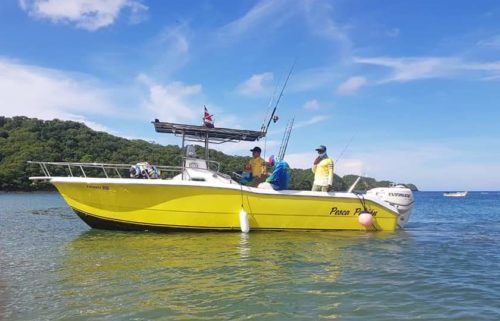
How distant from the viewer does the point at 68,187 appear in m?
12.9

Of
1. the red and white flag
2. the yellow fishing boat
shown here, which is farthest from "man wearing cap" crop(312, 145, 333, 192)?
the red and white flag

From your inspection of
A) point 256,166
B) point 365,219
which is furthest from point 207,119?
point 365,219

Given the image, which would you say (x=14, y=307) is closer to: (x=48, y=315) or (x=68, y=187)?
(x=48, y=315)

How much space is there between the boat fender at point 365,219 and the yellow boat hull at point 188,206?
2.61 feet

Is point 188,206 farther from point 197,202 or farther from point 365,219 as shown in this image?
point 365,219

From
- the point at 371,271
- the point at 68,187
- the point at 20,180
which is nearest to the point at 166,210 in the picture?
the point at 68,187

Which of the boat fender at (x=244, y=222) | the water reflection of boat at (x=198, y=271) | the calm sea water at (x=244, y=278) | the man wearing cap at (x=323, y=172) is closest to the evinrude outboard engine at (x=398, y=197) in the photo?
the man wearing cap at (x=323, y=172)

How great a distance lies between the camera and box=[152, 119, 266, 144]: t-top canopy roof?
13609 millimetres

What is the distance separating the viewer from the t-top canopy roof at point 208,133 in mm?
13609

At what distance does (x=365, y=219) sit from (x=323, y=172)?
1888 mm

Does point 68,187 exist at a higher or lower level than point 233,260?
higher

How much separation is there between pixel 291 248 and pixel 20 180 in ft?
242

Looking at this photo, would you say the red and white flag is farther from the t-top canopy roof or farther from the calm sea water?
the calm sea water

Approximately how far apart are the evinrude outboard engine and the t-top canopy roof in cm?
433
